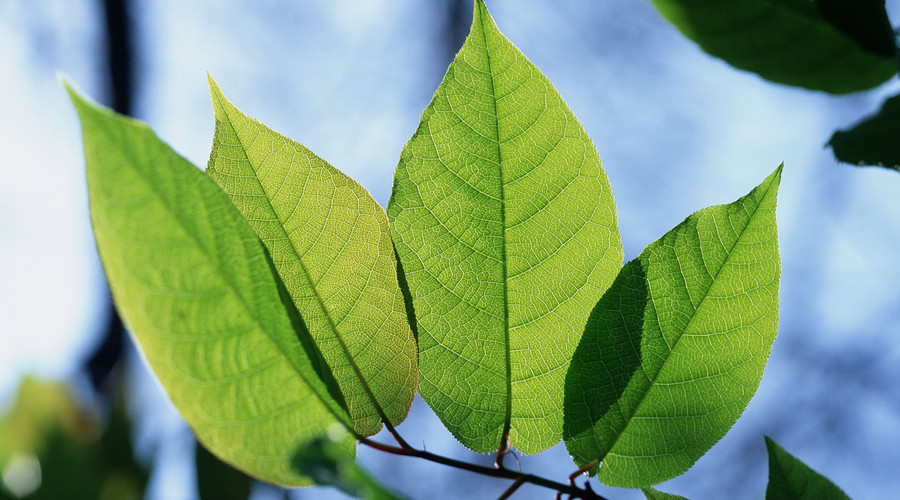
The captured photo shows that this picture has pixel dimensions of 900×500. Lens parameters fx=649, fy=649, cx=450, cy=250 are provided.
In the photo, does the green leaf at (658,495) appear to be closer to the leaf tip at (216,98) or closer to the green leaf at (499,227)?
the green leaf at (499,227)

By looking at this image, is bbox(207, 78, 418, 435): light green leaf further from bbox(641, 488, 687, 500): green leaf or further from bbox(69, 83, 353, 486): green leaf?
bbox(641, 488, 687, 500): green leaf

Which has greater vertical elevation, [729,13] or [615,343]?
[729,13]

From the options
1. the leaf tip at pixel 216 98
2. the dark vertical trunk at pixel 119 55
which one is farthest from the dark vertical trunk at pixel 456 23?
the leaf tip at pixel 216 98

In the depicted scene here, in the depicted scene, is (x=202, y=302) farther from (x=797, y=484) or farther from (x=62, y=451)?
(x=797, y=484)

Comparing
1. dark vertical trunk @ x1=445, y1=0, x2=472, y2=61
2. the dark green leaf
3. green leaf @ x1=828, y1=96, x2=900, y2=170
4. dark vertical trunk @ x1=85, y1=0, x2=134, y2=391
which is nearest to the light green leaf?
the dark green leaf

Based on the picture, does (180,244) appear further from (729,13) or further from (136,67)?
(136,67)

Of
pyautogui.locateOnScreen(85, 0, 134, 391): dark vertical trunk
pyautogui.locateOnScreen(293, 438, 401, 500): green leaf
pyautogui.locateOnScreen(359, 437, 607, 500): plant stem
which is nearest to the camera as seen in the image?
pyautogui.locateOnScreen(293, 438, 401, 500): green leaf

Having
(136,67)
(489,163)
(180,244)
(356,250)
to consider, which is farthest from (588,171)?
(136,67)
